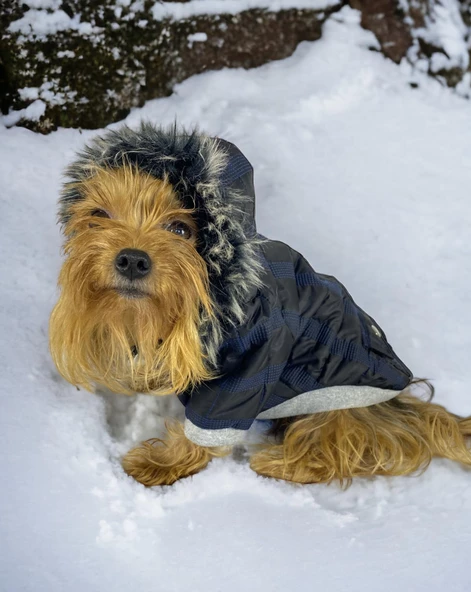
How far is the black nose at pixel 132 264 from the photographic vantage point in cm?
173

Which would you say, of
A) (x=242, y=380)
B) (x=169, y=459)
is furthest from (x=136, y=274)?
(x=169, y=459)

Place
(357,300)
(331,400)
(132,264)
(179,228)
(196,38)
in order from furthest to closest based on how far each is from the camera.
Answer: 1. (196,38)
2. (357,300)
3. (331,400)
4. (179,228)
5. (132,264)

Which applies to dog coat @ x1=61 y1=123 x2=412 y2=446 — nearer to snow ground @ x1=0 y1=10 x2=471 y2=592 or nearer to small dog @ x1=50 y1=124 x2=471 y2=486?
small dog @ x1=50 y1=124 x2=471 y2=486

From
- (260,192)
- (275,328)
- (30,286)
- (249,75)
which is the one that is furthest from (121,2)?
(275,328)

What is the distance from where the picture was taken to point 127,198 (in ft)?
5.88

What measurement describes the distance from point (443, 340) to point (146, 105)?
175 centimetres

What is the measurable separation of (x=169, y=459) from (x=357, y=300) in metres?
1.08

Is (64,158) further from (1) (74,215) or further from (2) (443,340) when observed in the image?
(2) (443,340)

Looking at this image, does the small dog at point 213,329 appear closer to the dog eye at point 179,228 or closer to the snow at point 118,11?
the dog eye at point 179,228

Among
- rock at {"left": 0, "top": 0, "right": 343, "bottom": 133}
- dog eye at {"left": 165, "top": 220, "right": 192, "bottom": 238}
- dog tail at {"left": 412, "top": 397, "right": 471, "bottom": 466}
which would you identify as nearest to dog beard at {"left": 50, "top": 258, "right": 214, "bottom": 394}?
dog eye at {"left": 165, "top": 220, "right": 192, "bottom": 238}

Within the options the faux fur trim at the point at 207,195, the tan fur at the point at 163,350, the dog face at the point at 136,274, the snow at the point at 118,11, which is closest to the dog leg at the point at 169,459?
the tan fur at the point at 163,350

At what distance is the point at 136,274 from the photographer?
1.75 meters

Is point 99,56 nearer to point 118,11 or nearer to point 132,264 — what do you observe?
point 118,11

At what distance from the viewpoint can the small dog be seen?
70.4 inches
